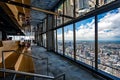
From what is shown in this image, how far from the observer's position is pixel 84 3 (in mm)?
7539

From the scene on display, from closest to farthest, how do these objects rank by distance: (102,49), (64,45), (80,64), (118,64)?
(118,64), (102,49), (80,64), (64,45)

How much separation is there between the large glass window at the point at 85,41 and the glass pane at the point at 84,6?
0.44 meters

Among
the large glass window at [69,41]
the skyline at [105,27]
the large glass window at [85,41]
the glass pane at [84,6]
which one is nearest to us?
the skyline at [105,27]

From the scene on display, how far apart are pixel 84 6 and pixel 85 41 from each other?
159 cm

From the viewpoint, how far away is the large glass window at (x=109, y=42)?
5266 millimetres

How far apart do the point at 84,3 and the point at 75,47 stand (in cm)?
246

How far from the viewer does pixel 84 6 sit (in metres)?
7.51

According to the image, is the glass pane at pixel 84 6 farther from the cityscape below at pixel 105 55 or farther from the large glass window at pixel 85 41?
the cityscape below at pixel 105 55

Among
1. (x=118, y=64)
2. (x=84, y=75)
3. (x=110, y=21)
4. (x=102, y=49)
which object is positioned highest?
(x=110, y=21)

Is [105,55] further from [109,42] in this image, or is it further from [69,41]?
[69,41]

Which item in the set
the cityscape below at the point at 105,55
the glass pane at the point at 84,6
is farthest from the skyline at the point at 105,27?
the glass pane at the point at 84,6

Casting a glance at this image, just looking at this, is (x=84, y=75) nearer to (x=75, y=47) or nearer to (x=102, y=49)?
(x=102, y=49)

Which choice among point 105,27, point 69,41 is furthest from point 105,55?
point 69,41

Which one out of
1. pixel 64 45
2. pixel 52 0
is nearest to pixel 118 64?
pixel 64 45
